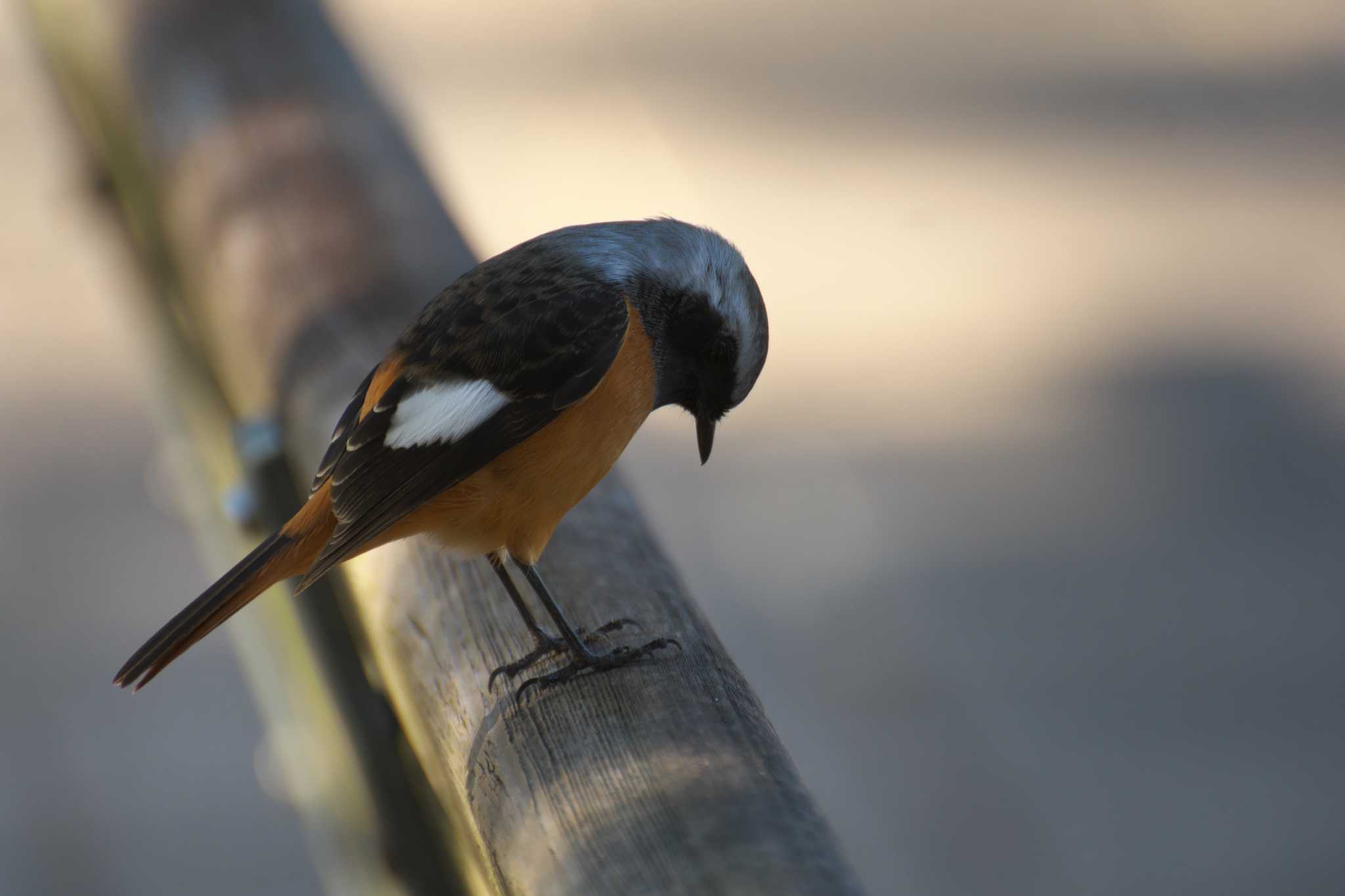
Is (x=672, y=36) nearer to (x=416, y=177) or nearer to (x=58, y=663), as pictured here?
(x=58, y=663)

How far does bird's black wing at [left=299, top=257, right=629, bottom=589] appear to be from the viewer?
2324 mm

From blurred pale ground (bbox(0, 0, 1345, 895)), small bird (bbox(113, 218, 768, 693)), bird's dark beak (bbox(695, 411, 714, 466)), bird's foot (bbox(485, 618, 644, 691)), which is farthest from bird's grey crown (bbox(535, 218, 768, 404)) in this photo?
blurred pale ground (bbox(0, 0, 1345, 895))

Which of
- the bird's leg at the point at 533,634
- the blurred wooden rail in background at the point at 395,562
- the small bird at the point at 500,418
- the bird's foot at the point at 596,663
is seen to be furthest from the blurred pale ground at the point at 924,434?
the bird's foot at the point at 596,663

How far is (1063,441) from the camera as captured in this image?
5.57 metres

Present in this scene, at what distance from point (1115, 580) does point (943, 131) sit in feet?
8.58

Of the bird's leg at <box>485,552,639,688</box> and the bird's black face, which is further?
the bird's black face

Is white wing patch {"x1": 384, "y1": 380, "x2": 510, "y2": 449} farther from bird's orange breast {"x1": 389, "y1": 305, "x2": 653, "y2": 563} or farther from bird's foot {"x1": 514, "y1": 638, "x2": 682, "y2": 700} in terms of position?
bird's foot {"x1": 514, "y1": 638, "x2": 682, "y2": 700}

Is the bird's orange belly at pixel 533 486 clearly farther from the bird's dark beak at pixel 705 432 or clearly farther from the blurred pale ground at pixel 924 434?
the blurred pale ground at pixel 924 434

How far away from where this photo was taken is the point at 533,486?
2.35 m

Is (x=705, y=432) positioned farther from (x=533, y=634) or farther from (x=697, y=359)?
(x=533, y=634)

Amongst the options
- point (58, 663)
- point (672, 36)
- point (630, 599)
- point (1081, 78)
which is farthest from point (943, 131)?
point (630, 599)

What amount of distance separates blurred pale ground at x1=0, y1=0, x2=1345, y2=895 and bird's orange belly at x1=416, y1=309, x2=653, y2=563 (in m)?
1.16

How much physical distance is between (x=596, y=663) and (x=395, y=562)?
60 cm

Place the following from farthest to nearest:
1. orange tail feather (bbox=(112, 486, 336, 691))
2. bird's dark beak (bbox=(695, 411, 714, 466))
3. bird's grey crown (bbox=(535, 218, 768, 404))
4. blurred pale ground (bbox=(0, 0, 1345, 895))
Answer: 1. blurred pale ground (bbox=(0, 0, 1345, 895))
2. bird's dark beak (bbox=(695, 411, 714, 466))
3. bird's grey crown (bbox=(535, 218, 768, 404))
4. orange tail feather (bbox=(112, 486, 336, 691))
